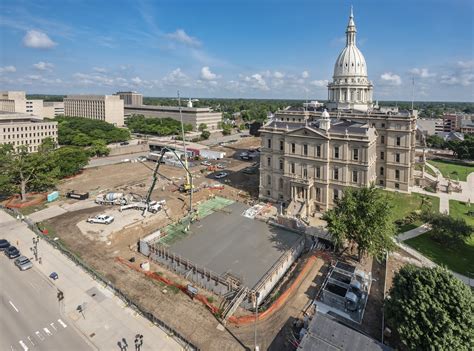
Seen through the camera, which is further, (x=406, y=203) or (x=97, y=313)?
(x=406, y=203)

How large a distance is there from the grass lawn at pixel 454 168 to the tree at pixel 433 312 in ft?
262

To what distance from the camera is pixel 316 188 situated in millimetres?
61719

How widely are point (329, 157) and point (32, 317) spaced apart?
167 feet

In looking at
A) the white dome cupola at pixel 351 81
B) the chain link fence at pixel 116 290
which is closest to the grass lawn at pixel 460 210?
the white dome cupola at pixel 351 81

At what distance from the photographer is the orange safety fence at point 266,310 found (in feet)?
108

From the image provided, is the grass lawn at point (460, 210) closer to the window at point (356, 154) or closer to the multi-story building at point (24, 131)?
the window at point (356, 154)

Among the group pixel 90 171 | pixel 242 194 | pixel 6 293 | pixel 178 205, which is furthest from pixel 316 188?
pixel 90 171

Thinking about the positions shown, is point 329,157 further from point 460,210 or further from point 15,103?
point 15,103

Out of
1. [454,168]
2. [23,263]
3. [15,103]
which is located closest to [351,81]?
[454,168]

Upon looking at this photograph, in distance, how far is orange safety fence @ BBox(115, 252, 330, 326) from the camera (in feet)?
108

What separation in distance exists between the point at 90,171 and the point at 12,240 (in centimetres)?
4961

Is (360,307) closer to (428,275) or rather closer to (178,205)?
(428,275)

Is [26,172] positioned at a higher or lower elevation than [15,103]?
lower

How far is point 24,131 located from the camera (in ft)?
398
